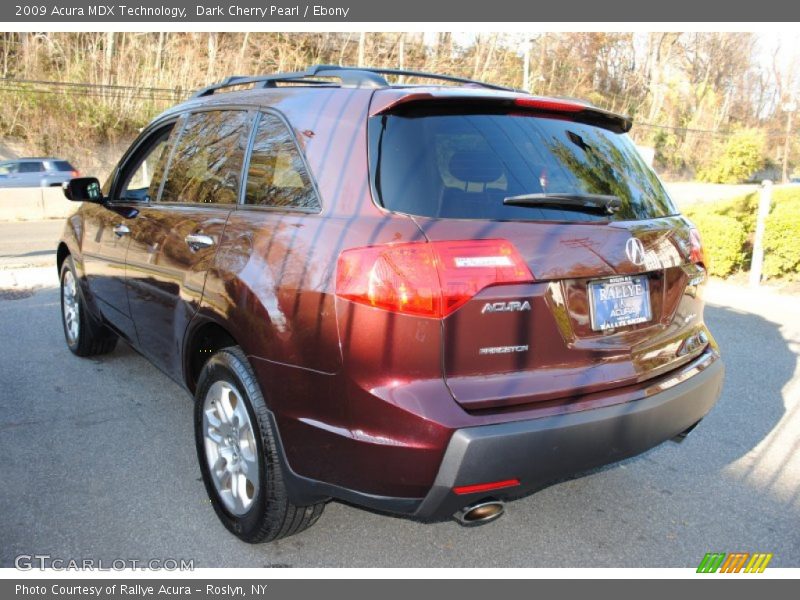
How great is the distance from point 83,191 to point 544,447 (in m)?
3.85

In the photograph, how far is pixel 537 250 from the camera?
7.93 ft

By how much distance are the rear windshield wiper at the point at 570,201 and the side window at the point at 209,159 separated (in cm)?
135

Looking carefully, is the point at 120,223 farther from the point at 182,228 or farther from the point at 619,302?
the point at 619,302

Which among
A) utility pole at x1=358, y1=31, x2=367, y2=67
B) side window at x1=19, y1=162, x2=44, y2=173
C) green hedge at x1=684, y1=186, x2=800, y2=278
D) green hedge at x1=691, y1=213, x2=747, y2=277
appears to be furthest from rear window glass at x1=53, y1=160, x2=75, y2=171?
green hedge at x1=691, y1=213, x2=747, y2=277

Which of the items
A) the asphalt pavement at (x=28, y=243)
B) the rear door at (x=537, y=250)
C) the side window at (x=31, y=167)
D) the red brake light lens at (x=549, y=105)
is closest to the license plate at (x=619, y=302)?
the rear door at (x=537, y=250)

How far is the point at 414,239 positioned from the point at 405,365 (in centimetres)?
42

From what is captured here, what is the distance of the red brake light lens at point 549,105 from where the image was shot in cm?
281

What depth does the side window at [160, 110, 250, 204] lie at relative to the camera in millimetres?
3254

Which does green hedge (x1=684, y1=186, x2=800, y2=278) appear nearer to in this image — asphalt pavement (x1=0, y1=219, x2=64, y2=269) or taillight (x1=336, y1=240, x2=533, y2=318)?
taillight (x1=336, y1=240, x2=533, y2=318)

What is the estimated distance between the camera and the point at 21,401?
4.54m

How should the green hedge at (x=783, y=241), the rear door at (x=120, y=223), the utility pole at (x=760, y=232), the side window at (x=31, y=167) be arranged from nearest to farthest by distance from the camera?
the rear door at (x=120, y=223)
the utility pole at (x=760, y=232)
the green hedge at (x=783, y=241)
the side window at (x=31, y=167)

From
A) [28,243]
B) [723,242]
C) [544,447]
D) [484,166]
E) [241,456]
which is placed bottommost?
[28,243]

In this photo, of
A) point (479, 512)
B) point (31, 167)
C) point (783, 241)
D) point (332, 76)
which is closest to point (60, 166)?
point (31, 167)

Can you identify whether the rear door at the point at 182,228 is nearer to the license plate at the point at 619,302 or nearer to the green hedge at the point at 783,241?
the license plate at the point at 619,302
